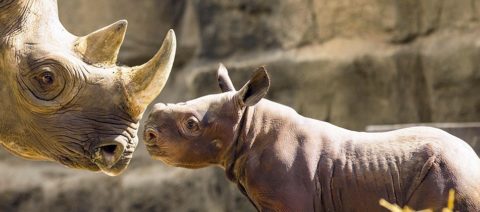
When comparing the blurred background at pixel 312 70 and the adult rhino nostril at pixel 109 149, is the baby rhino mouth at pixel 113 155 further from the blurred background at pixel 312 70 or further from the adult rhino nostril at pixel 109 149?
the blurred background at pixel 312 70

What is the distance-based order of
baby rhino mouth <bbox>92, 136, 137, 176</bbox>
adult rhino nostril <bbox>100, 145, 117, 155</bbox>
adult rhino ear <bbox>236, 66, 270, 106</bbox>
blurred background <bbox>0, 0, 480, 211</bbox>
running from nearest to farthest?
adult rhino ear <bbox>236, 66, 270, 106</bbox>, baby rhino mouth <bbox>92, 136, 137, 176</bbox>, adult rhino nostril <bbox>100, 145, 117, 155</bbox>, blurred background <bbox>0, 0, 480, 211</bbox>

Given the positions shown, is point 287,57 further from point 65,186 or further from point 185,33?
point 65,186

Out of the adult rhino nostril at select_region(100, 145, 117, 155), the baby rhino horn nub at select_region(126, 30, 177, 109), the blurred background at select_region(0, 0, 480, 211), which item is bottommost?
the blurred background at select_region(0, 0, 480, 211)

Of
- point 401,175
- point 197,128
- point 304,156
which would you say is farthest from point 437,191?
point 197,128

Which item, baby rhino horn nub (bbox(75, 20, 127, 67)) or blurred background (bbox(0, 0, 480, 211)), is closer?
baby rhino horn nub (bbox(75, 20, 127, 67))

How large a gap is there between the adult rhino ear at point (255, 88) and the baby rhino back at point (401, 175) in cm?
35

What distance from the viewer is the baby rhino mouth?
473cm

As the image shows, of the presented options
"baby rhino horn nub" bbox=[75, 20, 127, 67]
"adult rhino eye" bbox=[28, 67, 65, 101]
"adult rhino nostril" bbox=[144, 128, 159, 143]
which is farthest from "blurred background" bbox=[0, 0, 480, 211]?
"adult rhino nostril" bbox=[144, 128, 159, 143]

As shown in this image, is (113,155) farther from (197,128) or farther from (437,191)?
(437,191)

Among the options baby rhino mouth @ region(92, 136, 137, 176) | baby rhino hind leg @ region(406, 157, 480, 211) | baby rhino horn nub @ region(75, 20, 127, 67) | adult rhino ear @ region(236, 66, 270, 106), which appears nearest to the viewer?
baby rhino hind leg @ region(406, 157, 480, 211)

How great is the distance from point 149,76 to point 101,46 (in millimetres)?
310

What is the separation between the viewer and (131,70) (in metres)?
4.92

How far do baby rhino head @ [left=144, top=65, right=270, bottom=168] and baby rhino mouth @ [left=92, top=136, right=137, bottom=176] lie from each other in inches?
16.1

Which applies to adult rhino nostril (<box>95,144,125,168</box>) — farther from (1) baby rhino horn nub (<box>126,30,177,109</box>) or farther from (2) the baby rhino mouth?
(1) baby rhino horn nub (<box>126,30,177,109</box>)
